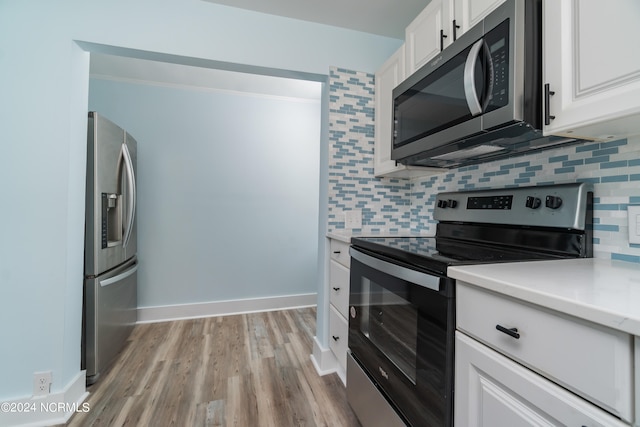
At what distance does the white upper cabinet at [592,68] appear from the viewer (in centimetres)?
68

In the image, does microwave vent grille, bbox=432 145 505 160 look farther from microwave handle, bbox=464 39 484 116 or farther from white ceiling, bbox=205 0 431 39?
white ceiling, bbox=205 0 431 39

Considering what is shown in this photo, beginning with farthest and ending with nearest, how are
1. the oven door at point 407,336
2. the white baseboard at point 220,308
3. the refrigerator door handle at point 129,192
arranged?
the white baseboard at point 220,308 < the refrigerator door handle at point 129,192 < the oven door at point 407,336

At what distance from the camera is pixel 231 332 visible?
8.46 ft

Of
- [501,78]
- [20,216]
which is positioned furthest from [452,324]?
[20,216]

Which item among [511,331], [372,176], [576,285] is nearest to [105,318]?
[372,176]

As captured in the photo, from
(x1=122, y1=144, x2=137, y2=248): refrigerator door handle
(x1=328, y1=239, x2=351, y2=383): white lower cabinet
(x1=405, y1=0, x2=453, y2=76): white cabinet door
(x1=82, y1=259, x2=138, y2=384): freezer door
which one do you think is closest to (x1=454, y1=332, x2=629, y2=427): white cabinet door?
(x1=328, y1=239, x2=351, y2=383): white lower cabinet

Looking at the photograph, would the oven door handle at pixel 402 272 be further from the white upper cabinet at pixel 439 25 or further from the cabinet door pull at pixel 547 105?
the white upper cabinet at pixel 439 25

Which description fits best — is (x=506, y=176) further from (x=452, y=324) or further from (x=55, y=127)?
(x=55, y=127)

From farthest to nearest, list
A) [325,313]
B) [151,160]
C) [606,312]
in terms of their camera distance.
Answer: [151,160]
[325,313]
[606,312]

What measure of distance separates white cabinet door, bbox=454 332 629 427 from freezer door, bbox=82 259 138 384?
2066mm

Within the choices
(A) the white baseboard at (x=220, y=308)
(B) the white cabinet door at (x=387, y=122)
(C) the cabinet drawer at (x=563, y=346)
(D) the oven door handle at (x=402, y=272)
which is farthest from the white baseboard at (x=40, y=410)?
(B) the white cabinet door at (x=387, y=122)

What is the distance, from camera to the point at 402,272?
3.33 ft

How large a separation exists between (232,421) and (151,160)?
247cm

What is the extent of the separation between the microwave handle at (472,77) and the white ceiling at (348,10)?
1074 millimetres
